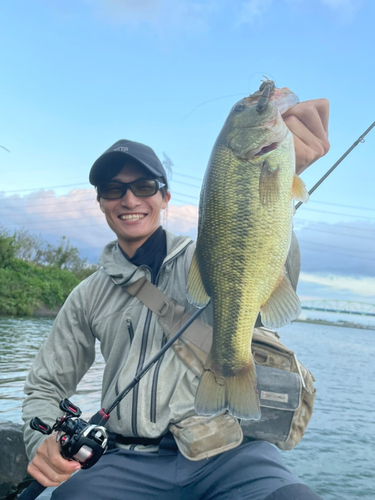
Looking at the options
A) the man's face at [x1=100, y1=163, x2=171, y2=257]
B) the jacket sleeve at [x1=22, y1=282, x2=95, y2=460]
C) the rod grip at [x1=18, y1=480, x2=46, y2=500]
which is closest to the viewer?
the rod grip at [x1=18, y1=480, x2=46, y2=500]

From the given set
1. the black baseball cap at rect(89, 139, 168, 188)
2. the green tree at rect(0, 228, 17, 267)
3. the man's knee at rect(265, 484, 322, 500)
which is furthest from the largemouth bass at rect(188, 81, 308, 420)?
the green tree at rect(0, 228, 17, 267)

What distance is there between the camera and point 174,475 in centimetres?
239

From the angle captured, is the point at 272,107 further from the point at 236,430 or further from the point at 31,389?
the point at 31,389

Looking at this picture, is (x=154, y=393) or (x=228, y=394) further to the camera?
(x=154, y=393)

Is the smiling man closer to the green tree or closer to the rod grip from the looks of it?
the rod grip

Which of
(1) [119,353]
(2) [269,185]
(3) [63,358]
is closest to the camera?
(2) [269,185]

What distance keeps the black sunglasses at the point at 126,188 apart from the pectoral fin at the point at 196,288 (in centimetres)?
100

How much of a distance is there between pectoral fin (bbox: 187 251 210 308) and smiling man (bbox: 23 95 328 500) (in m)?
0.62

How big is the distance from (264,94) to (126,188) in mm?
1192

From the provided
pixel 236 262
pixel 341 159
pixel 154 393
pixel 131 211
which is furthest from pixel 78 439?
pixel 341 159

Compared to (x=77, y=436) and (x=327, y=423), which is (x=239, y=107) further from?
(x=327, y=423)

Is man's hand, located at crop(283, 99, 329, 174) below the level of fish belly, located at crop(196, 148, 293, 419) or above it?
above

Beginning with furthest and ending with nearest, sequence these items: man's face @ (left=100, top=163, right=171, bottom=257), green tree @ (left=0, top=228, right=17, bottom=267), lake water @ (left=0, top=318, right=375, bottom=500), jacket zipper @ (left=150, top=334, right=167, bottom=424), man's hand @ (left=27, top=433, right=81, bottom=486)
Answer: green tree @ (left=0, top=228, right=17, bottom=267), lake water @ (left=0, top=318, right=375, bottom=500), man's face @ (left=100, top=163, right=171, bottom=257), jacket zipper @ (left=150, top=334, right=167, bottom=424), man's hand @ (left=27, top=433, right=81, bottom=486)

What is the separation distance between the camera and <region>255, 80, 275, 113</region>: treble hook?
204cm
